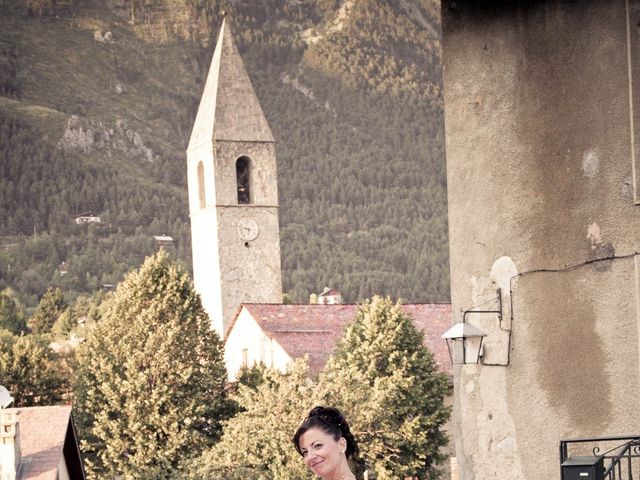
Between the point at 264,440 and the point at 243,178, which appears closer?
the point at 264,440

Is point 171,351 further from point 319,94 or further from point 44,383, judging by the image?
point 319,94

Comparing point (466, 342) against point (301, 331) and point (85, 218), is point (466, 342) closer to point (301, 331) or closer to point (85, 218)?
point (301, 331)

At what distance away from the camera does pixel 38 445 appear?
27484 millimetres

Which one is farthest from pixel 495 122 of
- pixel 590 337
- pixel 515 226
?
pixel 590 337

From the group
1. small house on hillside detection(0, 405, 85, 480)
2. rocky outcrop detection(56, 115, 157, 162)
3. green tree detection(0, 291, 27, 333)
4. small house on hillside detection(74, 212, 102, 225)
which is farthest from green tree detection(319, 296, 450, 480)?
rocky outcrop detection(56, 115, 157, 162)

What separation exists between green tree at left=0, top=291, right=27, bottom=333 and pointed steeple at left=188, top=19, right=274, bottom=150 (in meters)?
56.0

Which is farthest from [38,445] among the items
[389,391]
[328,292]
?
[328,292]

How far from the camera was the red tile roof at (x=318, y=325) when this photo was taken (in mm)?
59531

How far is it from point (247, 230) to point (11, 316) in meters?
63.1

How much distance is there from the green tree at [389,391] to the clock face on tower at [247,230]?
88.6 feet

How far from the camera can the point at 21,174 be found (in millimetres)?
167875

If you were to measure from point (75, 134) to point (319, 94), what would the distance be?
36089mm

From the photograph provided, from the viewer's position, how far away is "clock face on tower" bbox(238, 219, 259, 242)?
7738 cm

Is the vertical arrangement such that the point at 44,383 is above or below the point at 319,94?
below
